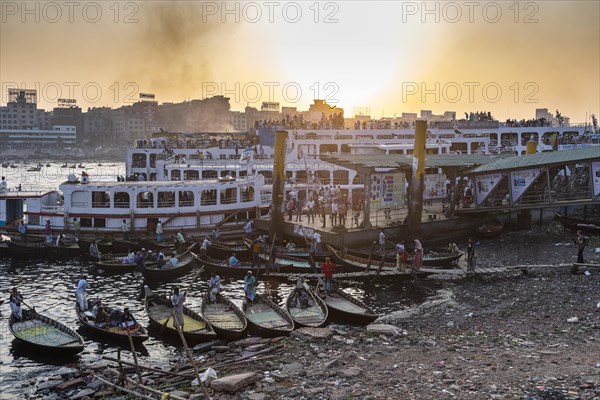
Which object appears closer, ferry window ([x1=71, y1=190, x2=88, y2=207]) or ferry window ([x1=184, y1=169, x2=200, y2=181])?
ferry window ([x1=71, y1=190, x2=88, y2=207])

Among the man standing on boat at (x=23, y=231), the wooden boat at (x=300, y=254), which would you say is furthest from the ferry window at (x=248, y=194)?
the man standing on boat at (x=23, y=231)

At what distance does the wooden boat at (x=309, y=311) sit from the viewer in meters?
22.8

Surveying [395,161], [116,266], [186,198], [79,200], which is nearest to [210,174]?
[186,198]

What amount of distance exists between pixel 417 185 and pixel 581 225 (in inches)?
444

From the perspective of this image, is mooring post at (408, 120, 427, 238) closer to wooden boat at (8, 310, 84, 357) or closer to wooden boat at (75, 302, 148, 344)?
wooden boat at (75, 302, 148, 344)

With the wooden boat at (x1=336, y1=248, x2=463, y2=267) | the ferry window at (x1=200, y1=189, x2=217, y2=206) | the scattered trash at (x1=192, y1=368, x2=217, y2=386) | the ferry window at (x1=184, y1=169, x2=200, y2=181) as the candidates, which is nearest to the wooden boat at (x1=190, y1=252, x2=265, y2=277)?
the wooden boat at (x1=336, y1=248, x2=463, y2=267)

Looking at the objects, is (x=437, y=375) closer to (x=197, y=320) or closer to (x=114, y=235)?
(x=197, y=320)

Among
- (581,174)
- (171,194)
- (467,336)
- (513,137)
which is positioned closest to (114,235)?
(171,194)

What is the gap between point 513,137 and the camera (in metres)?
67.9

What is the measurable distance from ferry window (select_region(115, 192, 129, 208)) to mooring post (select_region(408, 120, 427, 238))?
18.9m

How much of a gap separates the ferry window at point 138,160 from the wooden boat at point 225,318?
41.8 meters

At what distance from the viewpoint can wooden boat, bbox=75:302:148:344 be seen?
21875 millimetres

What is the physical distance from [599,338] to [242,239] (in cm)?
2489

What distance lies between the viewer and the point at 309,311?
24.2 meters
